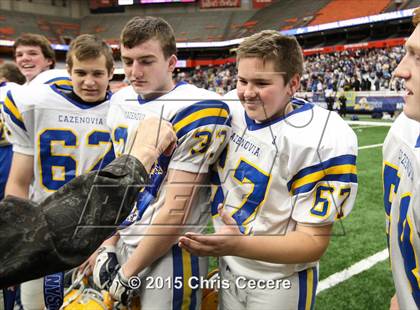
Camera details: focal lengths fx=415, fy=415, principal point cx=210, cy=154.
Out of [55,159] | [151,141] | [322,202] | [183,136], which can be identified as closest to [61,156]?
[55,159]

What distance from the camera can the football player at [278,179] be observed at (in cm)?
145

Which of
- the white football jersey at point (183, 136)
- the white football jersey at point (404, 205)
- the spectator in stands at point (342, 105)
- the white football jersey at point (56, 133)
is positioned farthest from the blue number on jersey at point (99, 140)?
the spectator in stands at point (342, 105)

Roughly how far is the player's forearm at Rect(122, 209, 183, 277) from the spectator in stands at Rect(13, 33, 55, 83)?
80.7 inches

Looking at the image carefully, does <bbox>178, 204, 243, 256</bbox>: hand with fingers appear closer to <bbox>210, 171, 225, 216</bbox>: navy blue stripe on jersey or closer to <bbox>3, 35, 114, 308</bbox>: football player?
<bbox>210, 171, 225, 216</bbox>: navy blue stripe on jersey

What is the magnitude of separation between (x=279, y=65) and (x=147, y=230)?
821 mm

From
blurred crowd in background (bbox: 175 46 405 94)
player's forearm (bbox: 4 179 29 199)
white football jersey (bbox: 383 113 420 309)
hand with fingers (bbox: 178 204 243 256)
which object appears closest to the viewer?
hand with fingers (bbox: 178 204 243 256)

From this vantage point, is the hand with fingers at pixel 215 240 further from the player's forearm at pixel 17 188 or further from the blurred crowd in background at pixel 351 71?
the blurred crowd in background at pixel 351 71

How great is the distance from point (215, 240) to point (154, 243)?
0.42 meters

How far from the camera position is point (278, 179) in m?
1.55

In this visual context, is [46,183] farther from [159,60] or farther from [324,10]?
[324,10]

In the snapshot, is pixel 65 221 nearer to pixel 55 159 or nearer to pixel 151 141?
pixel 151 141

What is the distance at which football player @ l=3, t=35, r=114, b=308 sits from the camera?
7.07ft

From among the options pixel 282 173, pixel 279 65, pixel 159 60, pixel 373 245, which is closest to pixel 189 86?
pixel 159 60

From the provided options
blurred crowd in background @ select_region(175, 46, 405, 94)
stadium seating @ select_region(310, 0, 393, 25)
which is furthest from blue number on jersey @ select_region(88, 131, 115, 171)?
stadium seating @ select_region(310, 0, 393, 25)
